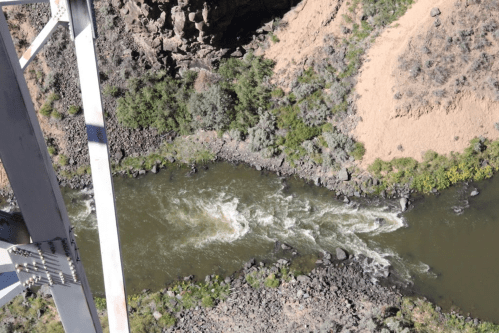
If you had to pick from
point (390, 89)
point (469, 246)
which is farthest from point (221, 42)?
point (469, 246)

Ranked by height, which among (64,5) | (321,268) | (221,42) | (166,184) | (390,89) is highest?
(64,5)

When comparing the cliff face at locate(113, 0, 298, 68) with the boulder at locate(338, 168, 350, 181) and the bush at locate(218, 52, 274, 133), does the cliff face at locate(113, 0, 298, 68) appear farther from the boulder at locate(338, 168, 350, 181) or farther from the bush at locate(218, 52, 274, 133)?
the boulder at locate(338, 168, 350, 181)

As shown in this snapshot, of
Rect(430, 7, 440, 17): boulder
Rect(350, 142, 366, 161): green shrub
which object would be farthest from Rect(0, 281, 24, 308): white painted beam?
Rect(430, 7, 440, 17): boulder

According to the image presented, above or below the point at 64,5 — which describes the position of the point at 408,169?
below

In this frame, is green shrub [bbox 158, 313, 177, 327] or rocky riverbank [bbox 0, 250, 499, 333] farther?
green shrub [bbox 158, 313, 177, 327]

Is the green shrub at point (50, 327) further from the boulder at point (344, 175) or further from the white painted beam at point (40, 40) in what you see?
the white painted beam at point (40, 40)

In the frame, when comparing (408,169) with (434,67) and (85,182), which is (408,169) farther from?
(85,182)
